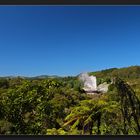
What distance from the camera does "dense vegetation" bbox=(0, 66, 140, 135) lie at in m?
3.11

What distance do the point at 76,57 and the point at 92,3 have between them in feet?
6.74

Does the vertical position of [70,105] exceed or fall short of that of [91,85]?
it falls short

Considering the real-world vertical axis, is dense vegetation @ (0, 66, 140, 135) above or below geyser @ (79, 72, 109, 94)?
below

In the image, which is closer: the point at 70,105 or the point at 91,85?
the point at 70,105

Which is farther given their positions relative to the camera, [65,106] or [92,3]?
[65,106]

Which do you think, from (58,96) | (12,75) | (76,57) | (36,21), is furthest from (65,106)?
(36,21)

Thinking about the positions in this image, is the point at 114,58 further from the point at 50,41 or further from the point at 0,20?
the point at 0,20

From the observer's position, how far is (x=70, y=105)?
338cm

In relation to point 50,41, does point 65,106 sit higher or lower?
lower

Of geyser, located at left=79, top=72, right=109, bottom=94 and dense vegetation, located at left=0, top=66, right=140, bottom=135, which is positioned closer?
dense vegetation, located at left=0, top=66, right=140, bottom=135

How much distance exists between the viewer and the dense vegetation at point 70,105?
311 cm

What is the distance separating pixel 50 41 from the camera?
14.2ft

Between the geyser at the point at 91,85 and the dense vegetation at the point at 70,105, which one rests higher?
the geyser at the point at 91,85

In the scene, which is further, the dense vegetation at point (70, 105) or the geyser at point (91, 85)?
the geyser at point (91, 85)
